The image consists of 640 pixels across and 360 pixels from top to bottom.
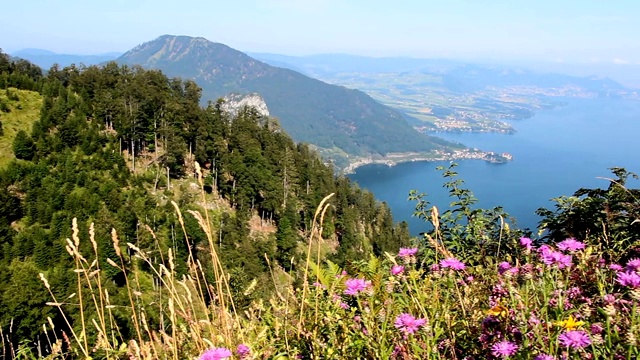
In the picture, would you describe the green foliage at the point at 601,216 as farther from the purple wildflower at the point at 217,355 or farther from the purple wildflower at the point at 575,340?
the purple wildflower at the point at 217,355

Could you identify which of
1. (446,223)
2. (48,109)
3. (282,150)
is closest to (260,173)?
(282,150)

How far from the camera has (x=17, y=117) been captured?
40.4 meters

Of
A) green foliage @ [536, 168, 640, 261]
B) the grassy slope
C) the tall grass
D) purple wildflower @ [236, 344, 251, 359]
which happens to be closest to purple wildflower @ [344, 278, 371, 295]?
the tall grass

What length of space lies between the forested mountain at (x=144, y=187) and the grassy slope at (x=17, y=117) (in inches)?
35.3

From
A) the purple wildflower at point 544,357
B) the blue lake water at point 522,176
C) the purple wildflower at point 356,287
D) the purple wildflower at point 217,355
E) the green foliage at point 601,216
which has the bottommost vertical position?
the blue lake water at point 522,176

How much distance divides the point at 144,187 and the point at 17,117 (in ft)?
47.2

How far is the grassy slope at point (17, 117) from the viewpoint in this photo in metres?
34.9

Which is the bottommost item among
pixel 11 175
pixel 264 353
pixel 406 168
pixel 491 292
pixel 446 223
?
pixel 406 168

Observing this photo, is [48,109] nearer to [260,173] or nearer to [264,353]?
[260,173]

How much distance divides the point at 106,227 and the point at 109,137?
17408 mm

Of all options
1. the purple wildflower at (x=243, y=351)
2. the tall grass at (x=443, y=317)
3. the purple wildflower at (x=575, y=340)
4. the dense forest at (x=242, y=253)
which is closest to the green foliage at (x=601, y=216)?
the dense forest at (x=242, y=253)

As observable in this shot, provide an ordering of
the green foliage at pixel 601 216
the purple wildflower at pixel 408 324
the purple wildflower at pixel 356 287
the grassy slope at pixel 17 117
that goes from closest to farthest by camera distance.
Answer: the purple wildflower at pixel 408 324, the purple wildflower at pixel 356 287, the green foliage at pixel 601 216, the grassy slope at pixel 17 117

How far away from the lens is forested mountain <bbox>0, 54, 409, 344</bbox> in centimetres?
2653

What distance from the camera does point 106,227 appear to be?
1108 inches
